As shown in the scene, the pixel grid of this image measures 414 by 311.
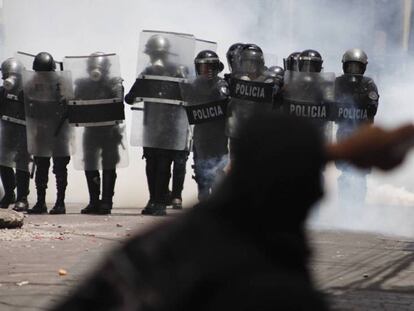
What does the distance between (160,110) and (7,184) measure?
2.38m

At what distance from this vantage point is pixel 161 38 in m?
11.0

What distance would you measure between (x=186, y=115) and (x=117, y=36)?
268 inches

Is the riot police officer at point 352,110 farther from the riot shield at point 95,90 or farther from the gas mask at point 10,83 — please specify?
the gas mask at point 10,83

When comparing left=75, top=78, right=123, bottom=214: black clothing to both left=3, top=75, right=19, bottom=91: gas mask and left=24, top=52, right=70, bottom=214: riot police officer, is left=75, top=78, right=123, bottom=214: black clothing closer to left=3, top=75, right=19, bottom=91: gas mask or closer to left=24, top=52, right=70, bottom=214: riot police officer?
left=24, top=52, right=70, bottom=214: riot police officer

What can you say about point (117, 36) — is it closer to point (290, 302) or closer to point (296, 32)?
point (296, 32)

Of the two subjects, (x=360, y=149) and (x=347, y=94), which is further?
(x=347, y=94)

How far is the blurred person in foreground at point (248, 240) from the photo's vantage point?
1774 millimetres

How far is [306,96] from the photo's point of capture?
34.9 ft

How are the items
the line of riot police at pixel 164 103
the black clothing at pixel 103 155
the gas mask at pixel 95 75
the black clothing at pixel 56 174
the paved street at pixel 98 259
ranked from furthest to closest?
the black clothing at pixel 56 174
the black clothing at pixel 103 155
the gas mask at pixel 95 75
the line of riot police at pixel 164 103
the paved street at pixel 98 259

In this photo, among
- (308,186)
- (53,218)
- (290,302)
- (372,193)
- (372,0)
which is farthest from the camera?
(372,0)

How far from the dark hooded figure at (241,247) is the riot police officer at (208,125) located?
28.8ft

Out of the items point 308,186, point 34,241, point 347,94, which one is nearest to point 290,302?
point 308,186

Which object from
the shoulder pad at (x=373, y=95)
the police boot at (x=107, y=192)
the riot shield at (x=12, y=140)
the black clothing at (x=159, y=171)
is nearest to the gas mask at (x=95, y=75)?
the black clothing at (x=159, y=171)

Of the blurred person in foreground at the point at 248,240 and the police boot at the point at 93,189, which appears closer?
the blurred person in foreground at the point at 248,240
